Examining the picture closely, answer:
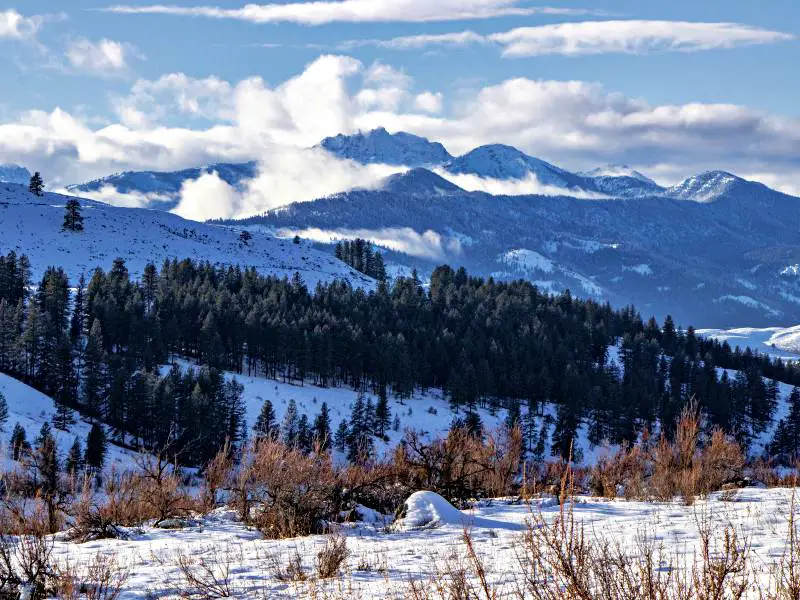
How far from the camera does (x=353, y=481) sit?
16.4 metres

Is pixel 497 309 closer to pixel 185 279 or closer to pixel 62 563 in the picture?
pixel 185 279

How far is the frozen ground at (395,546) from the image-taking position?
870cm

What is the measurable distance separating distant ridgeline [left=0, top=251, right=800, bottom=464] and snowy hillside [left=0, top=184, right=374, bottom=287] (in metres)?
31.3

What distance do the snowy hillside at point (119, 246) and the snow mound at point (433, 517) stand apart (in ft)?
461

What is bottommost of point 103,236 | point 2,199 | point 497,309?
point 497,309

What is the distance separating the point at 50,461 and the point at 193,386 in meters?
68.3

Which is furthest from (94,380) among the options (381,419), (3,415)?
(381,419)

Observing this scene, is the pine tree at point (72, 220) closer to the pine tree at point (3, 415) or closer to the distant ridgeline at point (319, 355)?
the distant ridgeline at point (319, 355)

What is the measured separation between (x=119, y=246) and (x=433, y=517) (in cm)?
16737

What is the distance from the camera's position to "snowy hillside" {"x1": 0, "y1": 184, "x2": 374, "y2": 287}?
504ft

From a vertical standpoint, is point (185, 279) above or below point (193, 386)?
above

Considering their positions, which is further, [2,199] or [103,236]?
[2,199]

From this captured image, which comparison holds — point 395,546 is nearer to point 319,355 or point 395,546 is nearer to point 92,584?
point 92,584

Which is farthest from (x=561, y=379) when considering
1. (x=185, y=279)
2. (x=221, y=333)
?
(x=185, y=279)
